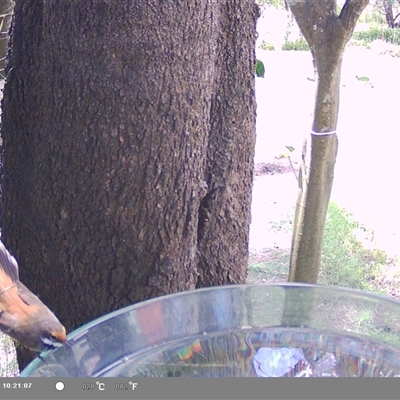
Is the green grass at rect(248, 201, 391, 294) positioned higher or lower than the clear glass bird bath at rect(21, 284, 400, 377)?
lower

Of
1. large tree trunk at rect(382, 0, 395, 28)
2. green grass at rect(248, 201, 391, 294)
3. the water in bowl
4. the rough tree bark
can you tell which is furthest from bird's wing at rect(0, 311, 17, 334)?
large tree trunk at rect(382, 0, 395, 28)

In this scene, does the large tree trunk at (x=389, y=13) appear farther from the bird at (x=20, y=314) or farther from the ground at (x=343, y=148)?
the bird at (x=20, y=314)

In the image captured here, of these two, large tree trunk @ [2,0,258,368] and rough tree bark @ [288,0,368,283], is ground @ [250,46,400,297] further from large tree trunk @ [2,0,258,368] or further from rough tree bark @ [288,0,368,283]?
large tree trunk @ [2,0,258,368]

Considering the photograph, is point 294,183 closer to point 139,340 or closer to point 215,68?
point 215,68

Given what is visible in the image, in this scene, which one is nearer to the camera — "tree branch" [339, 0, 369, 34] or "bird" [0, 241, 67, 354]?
"bird" [0, 241, 67, 354]

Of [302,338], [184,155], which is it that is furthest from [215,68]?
[302,338]

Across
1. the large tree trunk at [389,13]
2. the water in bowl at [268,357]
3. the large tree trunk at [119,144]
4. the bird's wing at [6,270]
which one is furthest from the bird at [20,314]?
the large tree trunk at [389,13]

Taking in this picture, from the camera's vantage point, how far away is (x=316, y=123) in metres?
1.90

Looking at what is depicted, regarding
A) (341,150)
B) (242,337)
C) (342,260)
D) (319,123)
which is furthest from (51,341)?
(341,150)

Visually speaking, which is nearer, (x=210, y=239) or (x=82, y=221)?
(x=82, y=221)

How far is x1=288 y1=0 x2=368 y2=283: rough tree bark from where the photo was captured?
1.80 meters

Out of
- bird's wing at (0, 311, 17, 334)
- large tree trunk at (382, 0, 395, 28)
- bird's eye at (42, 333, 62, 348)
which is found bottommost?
bird's eye at (42, 333, 62, 348)

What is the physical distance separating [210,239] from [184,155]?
0.22 meters

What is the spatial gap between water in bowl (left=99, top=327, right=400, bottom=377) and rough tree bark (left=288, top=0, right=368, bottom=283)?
1.04m
